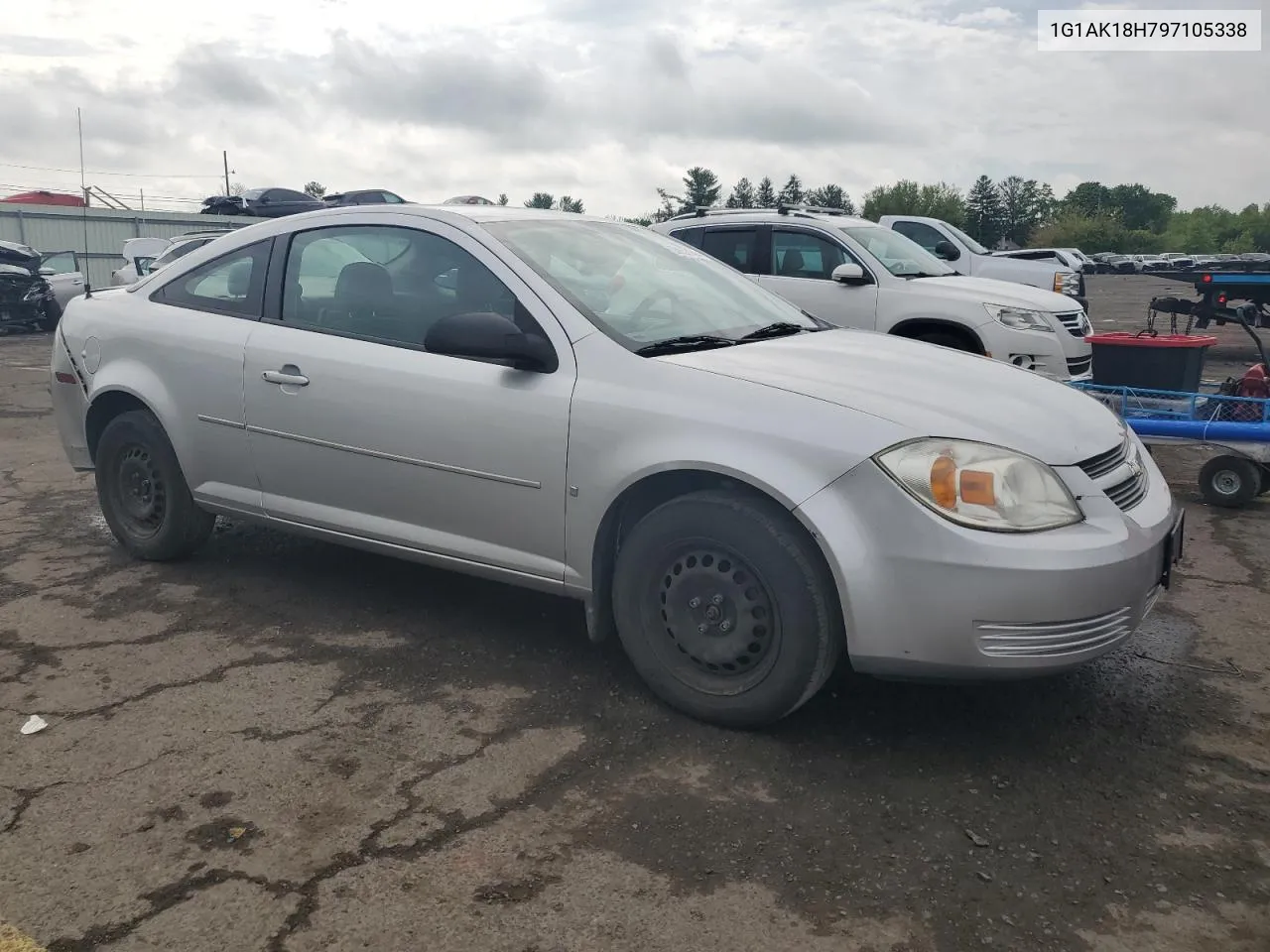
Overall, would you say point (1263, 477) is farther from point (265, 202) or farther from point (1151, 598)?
point (265, 202)

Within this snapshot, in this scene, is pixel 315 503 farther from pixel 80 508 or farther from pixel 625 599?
pixel 80 508

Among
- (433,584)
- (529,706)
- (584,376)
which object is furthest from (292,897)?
(433,584)

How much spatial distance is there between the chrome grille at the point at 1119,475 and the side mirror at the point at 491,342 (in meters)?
1.71

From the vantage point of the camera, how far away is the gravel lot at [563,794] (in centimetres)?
250

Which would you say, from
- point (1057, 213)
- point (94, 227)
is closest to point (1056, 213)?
point (1057, 213)

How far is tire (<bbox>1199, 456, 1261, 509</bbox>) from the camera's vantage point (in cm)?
631

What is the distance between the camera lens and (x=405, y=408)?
3949 mm

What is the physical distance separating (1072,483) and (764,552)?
2.97ft

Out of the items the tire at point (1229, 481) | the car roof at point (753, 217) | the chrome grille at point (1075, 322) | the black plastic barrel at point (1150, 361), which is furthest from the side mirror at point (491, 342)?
the chrome grille at point (1075, 322)

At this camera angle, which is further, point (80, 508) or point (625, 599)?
point (80, 508)

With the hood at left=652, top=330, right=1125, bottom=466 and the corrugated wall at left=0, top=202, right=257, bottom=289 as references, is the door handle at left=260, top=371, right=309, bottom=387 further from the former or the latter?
the corrugated wall at left=0, top=202, right=257, bottom=289

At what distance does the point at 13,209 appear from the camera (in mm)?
28484

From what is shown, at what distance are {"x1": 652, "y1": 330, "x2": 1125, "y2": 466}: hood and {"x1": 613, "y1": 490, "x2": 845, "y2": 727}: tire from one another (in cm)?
43

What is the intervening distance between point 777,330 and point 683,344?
61 centimetres
